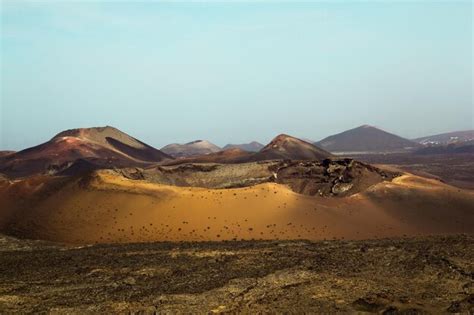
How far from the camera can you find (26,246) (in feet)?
59.6

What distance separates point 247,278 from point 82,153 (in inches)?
2387

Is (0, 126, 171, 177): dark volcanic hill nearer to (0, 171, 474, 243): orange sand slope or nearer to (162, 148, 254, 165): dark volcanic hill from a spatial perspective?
(162, 148, 254, 165): dark volcanic hill

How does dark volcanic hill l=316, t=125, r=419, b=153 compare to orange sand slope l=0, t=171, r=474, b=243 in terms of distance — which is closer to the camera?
orange sand slope l=0, t=171, r=474, b=243

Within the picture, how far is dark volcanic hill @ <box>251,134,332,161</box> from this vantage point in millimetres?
61219

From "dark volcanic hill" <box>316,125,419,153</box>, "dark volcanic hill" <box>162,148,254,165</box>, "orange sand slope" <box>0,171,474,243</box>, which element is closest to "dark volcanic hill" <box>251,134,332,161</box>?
"dark volcanic hill" <box>162,148,254,165</box>

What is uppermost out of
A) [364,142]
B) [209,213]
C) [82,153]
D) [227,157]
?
[364,142]

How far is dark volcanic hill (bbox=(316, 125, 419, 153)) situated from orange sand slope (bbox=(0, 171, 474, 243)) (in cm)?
13428

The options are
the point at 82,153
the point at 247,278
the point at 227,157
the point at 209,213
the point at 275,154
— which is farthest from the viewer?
the point at 82,153

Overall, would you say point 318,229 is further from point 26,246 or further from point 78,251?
point 26,246

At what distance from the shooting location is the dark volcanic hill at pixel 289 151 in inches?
2410

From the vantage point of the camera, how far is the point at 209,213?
73.5ft

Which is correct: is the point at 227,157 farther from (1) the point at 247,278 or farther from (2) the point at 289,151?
(1) the point at 247,278

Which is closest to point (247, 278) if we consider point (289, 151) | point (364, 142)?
point (289, 151)

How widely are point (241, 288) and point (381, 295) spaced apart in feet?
9.95
